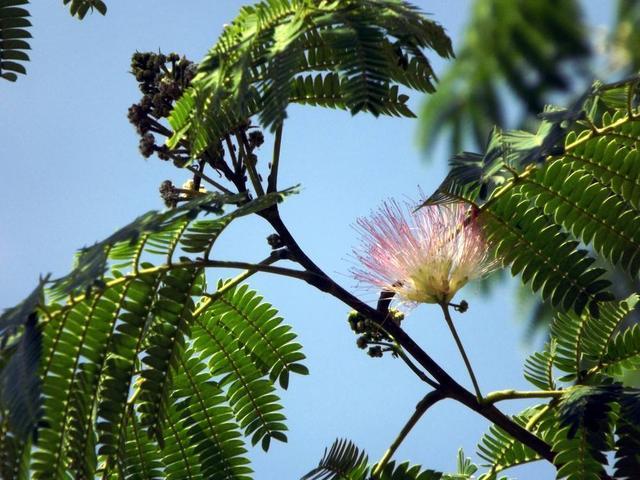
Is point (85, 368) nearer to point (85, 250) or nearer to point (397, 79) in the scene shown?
point (85, 250)

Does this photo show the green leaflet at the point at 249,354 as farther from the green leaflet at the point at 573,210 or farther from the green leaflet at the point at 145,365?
the green leaflet at the point at 573,210

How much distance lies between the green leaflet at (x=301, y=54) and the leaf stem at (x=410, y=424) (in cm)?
59

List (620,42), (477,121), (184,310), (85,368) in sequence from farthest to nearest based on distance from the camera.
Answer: (477,121), (620,42), (184,310), (85,368)

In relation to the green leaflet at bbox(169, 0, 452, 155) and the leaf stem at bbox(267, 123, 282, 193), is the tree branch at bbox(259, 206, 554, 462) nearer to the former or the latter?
the leaf stem at bbox(267, 123, 282, 193)

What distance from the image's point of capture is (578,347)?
2.15m

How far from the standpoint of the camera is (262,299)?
7.17 ft

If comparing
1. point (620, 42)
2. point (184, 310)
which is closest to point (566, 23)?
point (620, 42)

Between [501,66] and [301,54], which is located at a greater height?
[501,66]

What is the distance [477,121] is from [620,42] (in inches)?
54.9

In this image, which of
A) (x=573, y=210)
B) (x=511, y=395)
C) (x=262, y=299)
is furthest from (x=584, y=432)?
(x=262, y=299)

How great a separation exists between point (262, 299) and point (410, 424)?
0.43 meters

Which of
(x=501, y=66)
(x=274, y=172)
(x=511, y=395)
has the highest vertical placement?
(x=501, y=66)

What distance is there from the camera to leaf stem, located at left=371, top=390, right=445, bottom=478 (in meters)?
1.96

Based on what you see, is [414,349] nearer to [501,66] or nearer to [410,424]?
[410,424]
